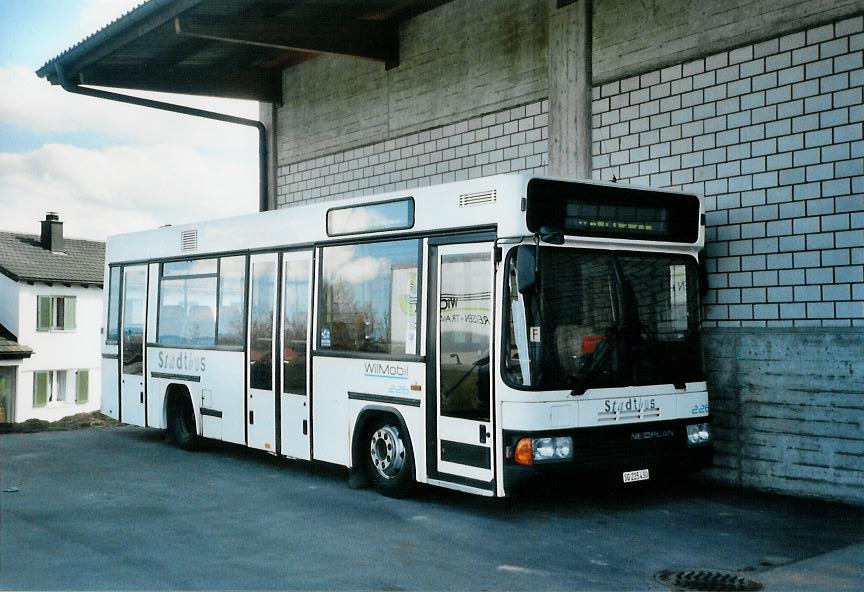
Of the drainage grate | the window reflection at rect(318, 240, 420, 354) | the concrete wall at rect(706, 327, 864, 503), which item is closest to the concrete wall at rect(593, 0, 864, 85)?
the concrete wall at rect(706, 327, 864, 503)

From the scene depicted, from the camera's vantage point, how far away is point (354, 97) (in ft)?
52.1

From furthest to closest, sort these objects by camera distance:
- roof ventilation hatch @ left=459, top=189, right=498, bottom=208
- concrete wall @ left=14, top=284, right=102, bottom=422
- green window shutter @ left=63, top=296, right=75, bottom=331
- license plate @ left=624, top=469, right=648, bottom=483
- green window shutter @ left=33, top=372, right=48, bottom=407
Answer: green window shutter @ left=63, top=296, right=75, bottom=331 < green window shutter @ left=33, top=372, right=48, bottom=407 < concrete wall @ left=14, top=284, right=102, bottom=422 < license plate @ left=624, top=469, right=648, bottom=483 < roof ventilation hatch @ left=459, top=189, right=498, bottom=208

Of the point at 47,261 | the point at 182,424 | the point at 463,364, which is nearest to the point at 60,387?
the point at 47,261

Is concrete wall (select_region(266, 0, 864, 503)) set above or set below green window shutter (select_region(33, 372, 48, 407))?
above

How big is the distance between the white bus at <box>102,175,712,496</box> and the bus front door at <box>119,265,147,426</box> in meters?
2.73


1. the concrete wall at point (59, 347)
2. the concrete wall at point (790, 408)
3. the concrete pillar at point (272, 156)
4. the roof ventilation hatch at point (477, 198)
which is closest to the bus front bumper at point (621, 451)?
the concrete wall at point (790, 408)

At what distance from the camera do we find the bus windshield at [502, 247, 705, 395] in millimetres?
7816

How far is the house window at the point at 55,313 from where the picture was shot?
4266 cm

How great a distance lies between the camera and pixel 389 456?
9219 mm

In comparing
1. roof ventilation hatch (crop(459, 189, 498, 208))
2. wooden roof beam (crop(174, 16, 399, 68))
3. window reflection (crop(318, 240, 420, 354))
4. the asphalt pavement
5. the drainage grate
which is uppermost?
wooden roof beam (crop(174, 16, 399, 68))

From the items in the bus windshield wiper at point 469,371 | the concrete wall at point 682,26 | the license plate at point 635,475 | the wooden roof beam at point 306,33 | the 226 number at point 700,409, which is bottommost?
the license plate at point 635,475

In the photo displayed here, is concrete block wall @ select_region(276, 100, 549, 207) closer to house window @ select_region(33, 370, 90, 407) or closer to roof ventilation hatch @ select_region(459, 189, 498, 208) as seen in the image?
roof ventilation hatch @ select_region(459, 189, 498, 208)

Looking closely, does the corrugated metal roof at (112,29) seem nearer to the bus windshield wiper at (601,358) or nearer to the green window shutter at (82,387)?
the bus windshield wiper at (601,358)

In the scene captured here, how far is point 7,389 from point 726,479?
37.6 meters
